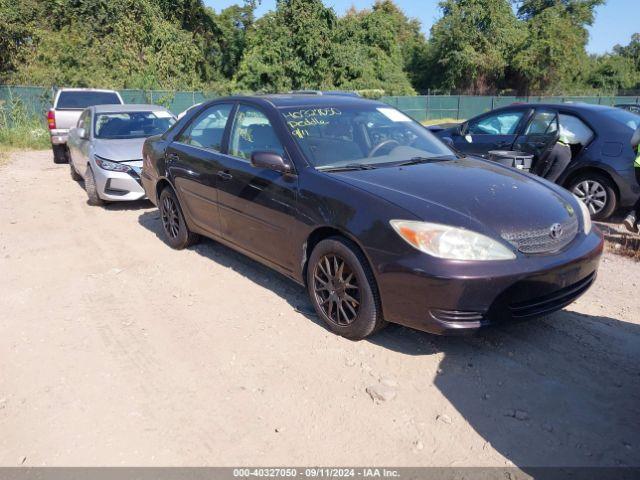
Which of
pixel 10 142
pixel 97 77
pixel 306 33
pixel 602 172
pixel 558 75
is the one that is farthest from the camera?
pixel 558 75

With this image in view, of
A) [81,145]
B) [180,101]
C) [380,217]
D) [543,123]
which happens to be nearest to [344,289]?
[380,217]

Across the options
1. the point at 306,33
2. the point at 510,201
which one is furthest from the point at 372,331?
the point at 306,33

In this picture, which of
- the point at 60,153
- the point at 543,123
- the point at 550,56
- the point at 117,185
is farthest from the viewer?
the point at 550,56

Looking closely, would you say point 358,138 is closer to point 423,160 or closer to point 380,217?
point 423,160

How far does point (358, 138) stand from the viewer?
4.44 m

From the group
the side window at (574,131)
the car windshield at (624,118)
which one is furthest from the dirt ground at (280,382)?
the car windshield at (624,118)

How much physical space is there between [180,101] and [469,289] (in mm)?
23044

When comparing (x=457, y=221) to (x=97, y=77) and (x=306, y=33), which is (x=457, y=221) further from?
(x=306, y=33)

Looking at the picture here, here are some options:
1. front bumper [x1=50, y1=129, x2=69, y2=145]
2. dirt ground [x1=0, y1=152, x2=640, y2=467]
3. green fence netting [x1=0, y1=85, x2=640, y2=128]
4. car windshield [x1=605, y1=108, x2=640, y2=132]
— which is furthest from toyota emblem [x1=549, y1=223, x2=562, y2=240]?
front bumper [x1=50, y1=129, x2=69, y2=145]

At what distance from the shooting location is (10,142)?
16.6 m

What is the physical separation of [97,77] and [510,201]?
2564cm

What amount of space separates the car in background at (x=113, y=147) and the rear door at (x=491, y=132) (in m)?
4.88

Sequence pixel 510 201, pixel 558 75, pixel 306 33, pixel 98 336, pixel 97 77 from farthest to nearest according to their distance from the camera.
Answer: pixel 558 75, pixel 306 33, pixel 97 77, pixel 98 336, pixel 510 201

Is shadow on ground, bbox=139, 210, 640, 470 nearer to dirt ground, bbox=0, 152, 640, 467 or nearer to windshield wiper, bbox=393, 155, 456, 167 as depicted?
dirt ground, bbox=0, 152, 640, 467
